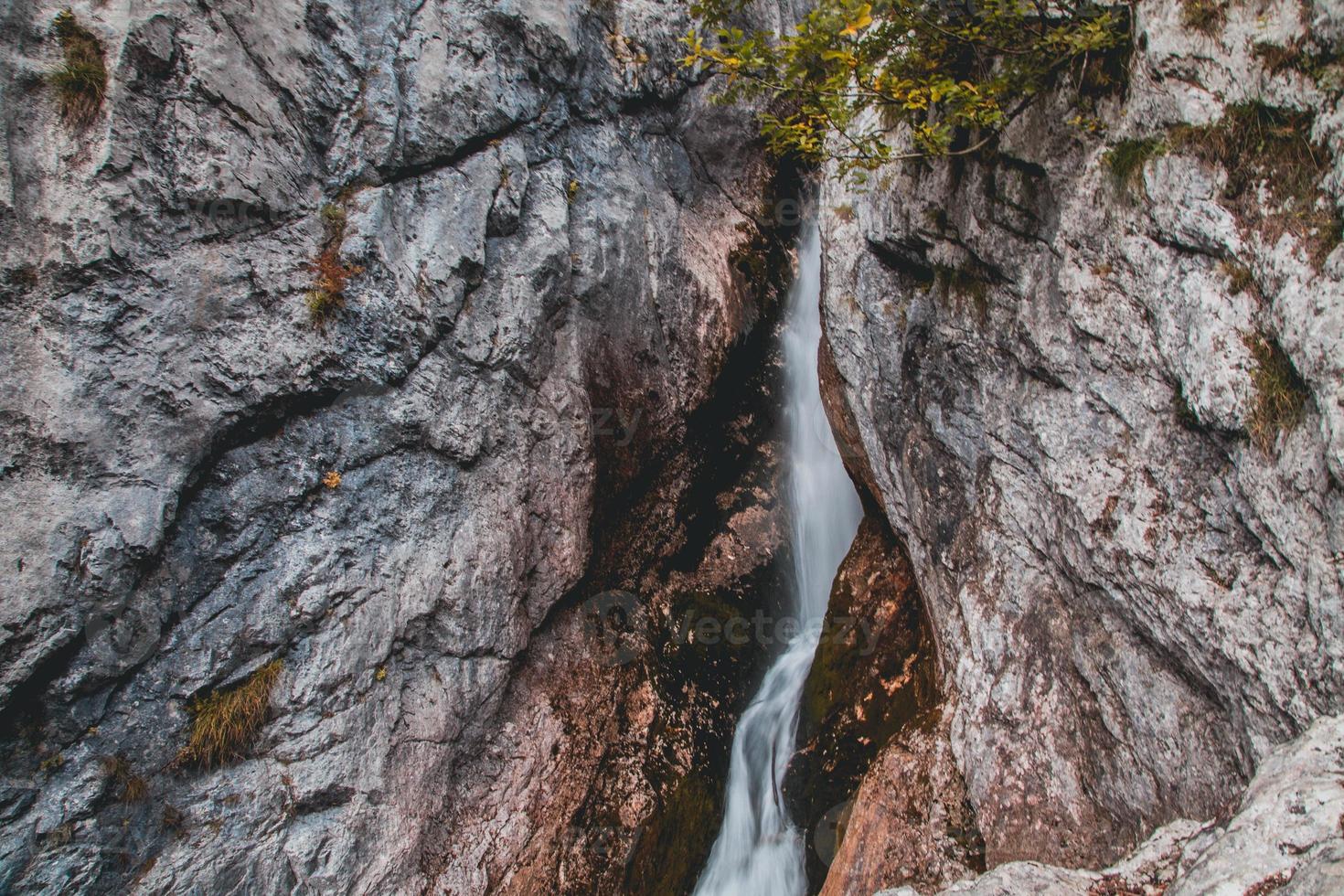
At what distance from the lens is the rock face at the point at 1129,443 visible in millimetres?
3266

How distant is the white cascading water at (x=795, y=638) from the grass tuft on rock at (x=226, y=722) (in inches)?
172

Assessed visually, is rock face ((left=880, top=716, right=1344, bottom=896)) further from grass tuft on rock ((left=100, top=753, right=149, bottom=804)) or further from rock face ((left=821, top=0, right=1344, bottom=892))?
grass tuft on rock ((left=100, top=753, right=149, bottom=804))

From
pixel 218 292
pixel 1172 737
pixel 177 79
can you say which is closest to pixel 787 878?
pixel 1172 737

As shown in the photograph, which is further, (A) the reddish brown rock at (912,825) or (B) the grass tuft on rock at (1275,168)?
(A) the reddish brown rock at (912,825)

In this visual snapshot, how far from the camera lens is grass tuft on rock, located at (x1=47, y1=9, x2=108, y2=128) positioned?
17.5ft

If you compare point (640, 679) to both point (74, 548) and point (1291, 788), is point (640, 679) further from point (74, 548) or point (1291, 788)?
point (1291, 788)

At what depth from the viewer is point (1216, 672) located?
11.8 ft

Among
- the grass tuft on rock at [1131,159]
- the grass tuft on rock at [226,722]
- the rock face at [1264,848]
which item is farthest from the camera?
the grass tuft on rock at [226,722]

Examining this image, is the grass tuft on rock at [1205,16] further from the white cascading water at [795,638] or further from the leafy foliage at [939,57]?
the white cascading water at [795,638]

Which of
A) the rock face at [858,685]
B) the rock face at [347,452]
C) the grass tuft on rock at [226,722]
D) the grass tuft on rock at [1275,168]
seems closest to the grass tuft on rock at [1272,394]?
the grass tuft on rock at [1275,168]

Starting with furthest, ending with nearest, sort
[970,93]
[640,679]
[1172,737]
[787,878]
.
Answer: [640,679]
[787,878]
[970,93]
[1172,737]

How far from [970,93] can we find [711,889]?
23.4 ft

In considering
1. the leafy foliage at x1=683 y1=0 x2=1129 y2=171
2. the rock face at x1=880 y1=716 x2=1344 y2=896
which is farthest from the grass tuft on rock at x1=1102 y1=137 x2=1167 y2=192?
the rock face at x1=880 y1=716 x2=1344 y2=896

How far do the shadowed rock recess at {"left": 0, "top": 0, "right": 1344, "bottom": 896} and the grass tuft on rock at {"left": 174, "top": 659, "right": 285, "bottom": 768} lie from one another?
33mm
